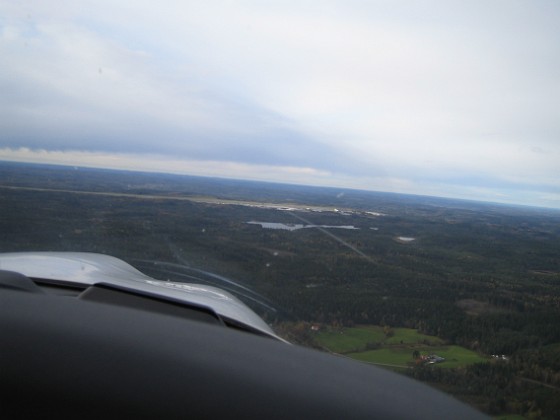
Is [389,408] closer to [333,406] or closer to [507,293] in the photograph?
[333,406]

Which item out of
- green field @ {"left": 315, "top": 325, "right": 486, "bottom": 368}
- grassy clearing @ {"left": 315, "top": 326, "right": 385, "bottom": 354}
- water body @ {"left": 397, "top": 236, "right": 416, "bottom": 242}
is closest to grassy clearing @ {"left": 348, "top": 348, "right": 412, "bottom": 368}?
green field @ {"left": 315, "top": 325, "right": 486, "bottom": 368}

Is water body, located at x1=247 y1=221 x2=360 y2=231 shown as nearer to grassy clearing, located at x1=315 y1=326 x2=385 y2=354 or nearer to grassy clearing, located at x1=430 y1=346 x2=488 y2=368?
grassy clearing, located at x1=315 y1=326 x2=385 y2=354

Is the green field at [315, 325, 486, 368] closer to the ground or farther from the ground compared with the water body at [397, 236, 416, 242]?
closer to the ground

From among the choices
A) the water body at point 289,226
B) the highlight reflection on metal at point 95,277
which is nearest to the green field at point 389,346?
the highlight reflection on metal at point 95,277

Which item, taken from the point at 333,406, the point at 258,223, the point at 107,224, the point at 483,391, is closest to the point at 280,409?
the point at 333,406

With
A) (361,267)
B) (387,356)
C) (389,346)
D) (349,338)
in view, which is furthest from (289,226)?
(387,356)

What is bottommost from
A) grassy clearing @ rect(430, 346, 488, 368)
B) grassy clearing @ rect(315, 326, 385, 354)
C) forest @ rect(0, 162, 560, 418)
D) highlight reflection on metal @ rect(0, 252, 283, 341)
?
grassy clearing @ rect(315, 326, 385, 354)
